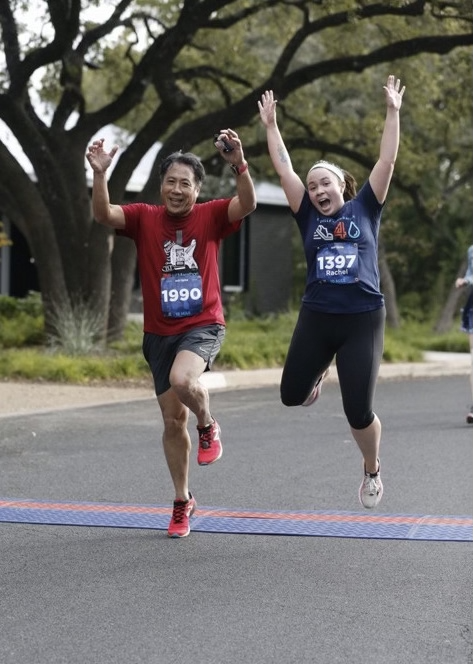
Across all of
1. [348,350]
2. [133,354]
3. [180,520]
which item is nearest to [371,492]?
[348,350]

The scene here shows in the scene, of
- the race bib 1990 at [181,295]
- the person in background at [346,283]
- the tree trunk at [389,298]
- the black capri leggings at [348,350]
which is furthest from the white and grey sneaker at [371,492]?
the tree trunk at [389,298]

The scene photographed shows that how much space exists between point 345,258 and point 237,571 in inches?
65.5

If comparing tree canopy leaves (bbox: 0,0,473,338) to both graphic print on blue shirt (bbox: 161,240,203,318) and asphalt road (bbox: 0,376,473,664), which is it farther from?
graphic print on blue shirt (bbox: 161,240,203,318)

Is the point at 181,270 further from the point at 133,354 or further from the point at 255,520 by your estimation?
the point at 133,354

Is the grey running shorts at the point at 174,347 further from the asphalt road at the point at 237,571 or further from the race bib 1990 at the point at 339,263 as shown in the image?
the asphalt road at the point at 237,571

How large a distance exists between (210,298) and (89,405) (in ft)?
23.5

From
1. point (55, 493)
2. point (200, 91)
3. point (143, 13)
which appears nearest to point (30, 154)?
point (143, 13)

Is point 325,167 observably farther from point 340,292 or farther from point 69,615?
point 69,615

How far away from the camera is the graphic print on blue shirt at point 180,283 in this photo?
6.73 m

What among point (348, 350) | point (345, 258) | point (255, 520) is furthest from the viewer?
point (255, 520)

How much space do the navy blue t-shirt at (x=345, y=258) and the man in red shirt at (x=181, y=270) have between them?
1.37 feet

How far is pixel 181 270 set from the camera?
675 cm

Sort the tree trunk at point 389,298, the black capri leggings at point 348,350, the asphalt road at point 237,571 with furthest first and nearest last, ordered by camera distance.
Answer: the tree trunk at point 389,298, the black capri leggings at point 348,350, the asphalt road at point 237,571

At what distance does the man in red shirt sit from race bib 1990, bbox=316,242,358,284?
495 millimetres
